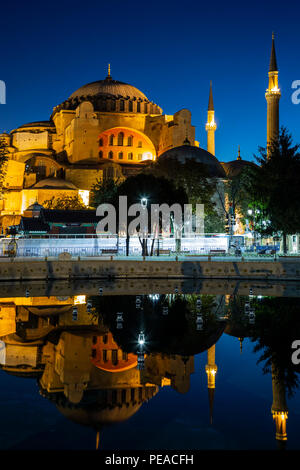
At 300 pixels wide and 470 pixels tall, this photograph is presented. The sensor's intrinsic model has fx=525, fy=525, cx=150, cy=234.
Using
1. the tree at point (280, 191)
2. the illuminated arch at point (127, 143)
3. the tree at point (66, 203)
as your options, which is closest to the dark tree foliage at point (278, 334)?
the tree at point (280, 191)

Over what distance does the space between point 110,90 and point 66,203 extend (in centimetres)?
2047

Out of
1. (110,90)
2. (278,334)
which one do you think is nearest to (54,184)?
(110,90)

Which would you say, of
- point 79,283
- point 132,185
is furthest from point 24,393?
point 132,185

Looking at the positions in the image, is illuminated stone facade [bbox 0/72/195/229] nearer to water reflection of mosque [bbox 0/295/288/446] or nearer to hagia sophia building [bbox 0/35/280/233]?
hagia sophia building [bbox 0/35/280/233]

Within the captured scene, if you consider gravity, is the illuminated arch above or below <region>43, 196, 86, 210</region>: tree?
above

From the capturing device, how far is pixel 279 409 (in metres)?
6.40

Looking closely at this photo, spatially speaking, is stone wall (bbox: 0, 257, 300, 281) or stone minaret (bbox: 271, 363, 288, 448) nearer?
stone minaret (bbox: 271, 363, 288, 448)

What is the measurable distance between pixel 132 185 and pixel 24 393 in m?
22.2

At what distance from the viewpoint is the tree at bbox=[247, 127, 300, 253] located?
24828 mm

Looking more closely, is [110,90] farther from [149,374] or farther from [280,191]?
[149,374]

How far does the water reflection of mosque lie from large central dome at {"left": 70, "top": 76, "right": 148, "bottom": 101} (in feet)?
153

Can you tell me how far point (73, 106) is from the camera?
57781 mm

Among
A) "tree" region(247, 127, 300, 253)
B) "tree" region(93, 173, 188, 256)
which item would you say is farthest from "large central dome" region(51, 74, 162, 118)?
"tree" region(247, 127, 300, 253)

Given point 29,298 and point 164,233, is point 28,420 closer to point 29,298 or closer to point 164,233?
point 29,298
